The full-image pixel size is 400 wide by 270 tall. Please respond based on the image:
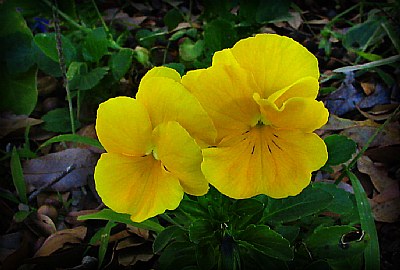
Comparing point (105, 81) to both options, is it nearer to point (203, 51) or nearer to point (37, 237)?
point (203, 51)

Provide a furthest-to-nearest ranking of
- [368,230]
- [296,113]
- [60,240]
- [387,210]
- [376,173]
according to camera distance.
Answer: [376,173], [387,210], [60,240], [368,230], [296,113]

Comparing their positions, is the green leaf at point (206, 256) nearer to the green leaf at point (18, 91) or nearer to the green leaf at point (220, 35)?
the green leaf at point (220, 35)

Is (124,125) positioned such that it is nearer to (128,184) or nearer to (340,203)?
(128,184)

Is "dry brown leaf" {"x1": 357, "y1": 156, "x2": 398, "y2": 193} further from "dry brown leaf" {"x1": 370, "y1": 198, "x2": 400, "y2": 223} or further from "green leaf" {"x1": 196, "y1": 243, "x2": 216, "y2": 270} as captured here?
"green leaf" {"x1": 196, "y1": 243, "x2": 216, "y2": 270}

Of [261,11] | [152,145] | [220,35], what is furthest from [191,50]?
[152,145]

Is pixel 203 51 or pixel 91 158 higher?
pixel 203 51

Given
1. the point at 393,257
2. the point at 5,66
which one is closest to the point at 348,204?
the point at 393,257
